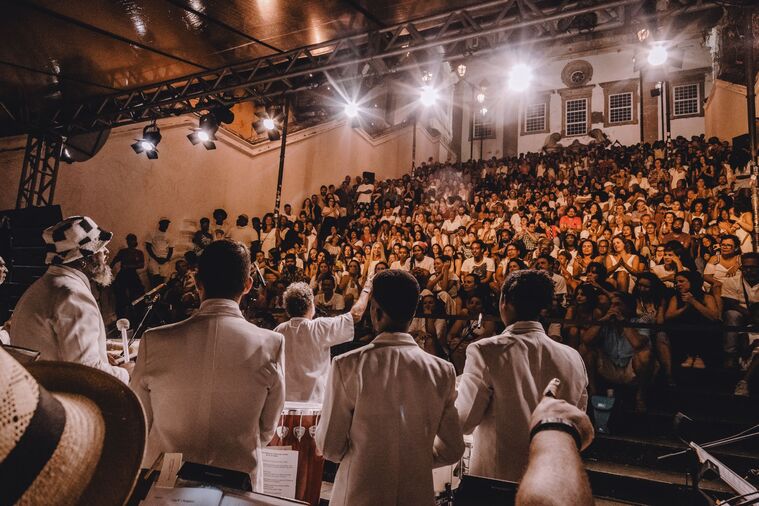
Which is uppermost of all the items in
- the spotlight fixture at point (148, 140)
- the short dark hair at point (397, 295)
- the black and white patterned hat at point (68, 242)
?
the spotlight fixture at point (148, 140)

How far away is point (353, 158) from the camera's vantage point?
18062 millimetres

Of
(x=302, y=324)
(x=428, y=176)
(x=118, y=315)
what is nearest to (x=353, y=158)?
(x=428, y=176)

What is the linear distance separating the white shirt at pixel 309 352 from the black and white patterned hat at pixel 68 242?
4.71 feet

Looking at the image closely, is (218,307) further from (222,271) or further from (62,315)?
(62,315)

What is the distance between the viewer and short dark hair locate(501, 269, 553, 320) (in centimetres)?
252

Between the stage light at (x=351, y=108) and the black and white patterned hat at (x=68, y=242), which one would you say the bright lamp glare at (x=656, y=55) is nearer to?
the stage light at (x=351, y=108)

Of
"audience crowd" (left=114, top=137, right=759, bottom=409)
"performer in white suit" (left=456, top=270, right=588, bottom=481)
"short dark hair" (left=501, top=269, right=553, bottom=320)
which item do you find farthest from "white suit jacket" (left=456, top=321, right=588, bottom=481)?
"audience crowd" (left=114, top=137, right=759, bottom=409)

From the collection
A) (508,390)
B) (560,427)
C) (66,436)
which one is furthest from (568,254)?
(66,436)

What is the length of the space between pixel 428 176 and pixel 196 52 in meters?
11.3

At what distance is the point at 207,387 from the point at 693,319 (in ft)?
19.7

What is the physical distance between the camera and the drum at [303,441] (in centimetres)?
286

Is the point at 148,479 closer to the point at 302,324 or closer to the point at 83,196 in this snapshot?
the point at 302,324

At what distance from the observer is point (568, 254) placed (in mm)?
8133

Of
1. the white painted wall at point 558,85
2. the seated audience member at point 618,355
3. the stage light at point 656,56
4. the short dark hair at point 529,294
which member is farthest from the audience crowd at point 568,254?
the white painted wall at point 558,85
